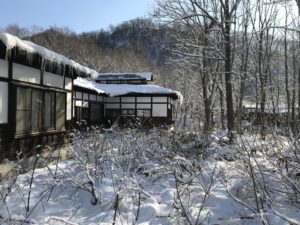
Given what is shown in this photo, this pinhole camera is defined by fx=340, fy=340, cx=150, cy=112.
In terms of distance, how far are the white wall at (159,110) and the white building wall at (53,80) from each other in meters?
13.8

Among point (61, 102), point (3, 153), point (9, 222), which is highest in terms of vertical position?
point (61, 102)

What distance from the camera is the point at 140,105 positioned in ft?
80.3

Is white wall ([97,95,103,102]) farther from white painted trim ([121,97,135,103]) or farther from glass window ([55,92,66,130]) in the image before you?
glass window ([55,92,66,130])

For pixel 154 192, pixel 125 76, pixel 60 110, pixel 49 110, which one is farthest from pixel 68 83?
pixel 125 76

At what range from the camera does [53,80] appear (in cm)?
1017

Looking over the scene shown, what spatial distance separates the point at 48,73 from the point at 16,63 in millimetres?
1609

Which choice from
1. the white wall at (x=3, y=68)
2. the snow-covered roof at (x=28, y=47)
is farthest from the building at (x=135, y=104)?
the white wall at (x=3, y=68)

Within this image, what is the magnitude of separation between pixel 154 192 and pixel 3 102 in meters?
4.02

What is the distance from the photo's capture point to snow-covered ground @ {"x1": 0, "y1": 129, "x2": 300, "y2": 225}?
500cm

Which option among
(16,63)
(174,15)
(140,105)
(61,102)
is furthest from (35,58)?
(140,105)

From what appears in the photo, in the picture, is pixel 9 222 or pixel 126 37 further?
pixel 126 37

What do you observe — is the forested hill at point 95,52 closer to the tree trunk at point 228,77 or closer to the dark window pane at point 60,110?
the tree trunk at point 228,77

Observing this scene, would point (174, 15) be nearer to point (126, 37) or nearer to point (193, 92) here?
point (193, 92)

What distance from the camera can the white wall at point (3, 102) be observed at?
765cm
